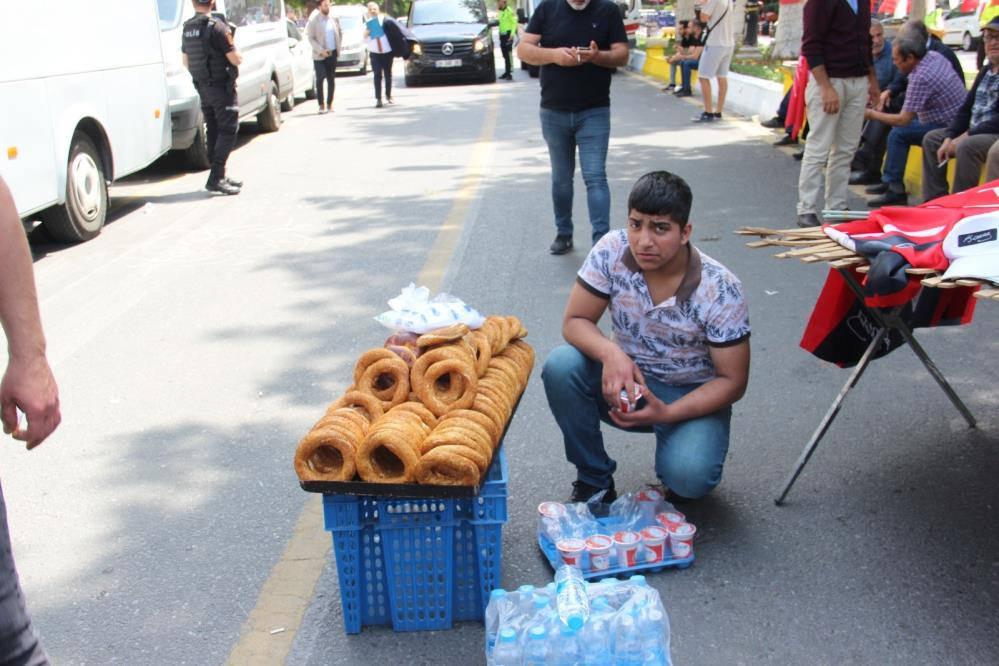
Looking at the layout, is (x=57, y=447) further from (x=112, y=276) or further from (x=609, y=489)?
(x=112, y=276)

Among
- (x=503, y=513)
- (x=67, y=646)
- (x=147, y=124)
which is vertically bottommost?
(x=67, y=646)

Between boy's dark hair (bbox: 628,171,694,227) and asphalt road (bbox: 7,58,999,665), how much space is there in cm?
111

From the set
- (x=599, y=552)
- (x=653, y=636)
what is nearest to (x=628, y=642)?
(x=653, y=636)

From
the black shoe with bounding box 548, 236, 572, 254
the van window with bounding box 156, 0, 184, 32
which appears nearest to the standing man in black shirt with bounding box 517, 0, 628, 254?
the black shoe with bounding box 548, 236, 572, 254

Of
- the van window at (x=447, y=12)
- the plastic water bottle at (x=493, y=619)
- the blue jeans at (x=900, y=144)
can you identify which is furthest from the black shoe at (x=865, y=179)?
the van window at (x=447, y=12)

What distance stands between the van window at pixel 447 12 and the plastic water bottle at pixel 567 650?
21.0m

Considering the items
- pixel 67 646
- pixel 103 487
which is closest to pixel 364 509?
pixel 67 646

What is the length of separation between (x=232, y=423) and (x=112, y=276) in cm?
318

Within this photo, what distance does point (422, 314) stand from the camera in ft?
11.5

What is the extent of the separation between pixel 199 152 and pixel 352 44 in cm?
1470

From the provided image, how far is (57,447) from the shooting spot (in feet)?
14.8

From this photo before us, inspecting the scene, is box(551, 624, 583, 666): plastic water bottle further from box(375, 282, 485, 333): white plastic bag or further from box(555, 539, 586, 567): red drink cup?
box(375, 282, 485, 333): white plastic bag

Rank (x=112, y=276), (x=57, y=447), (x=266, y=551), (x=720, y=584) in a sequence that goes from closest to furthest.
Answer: (x=720, y=584) → (x=266, y=551) → (x=57, y=447) → (x=112, y=276)

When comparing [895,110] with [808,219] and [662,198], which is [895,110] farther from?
[662,198]
